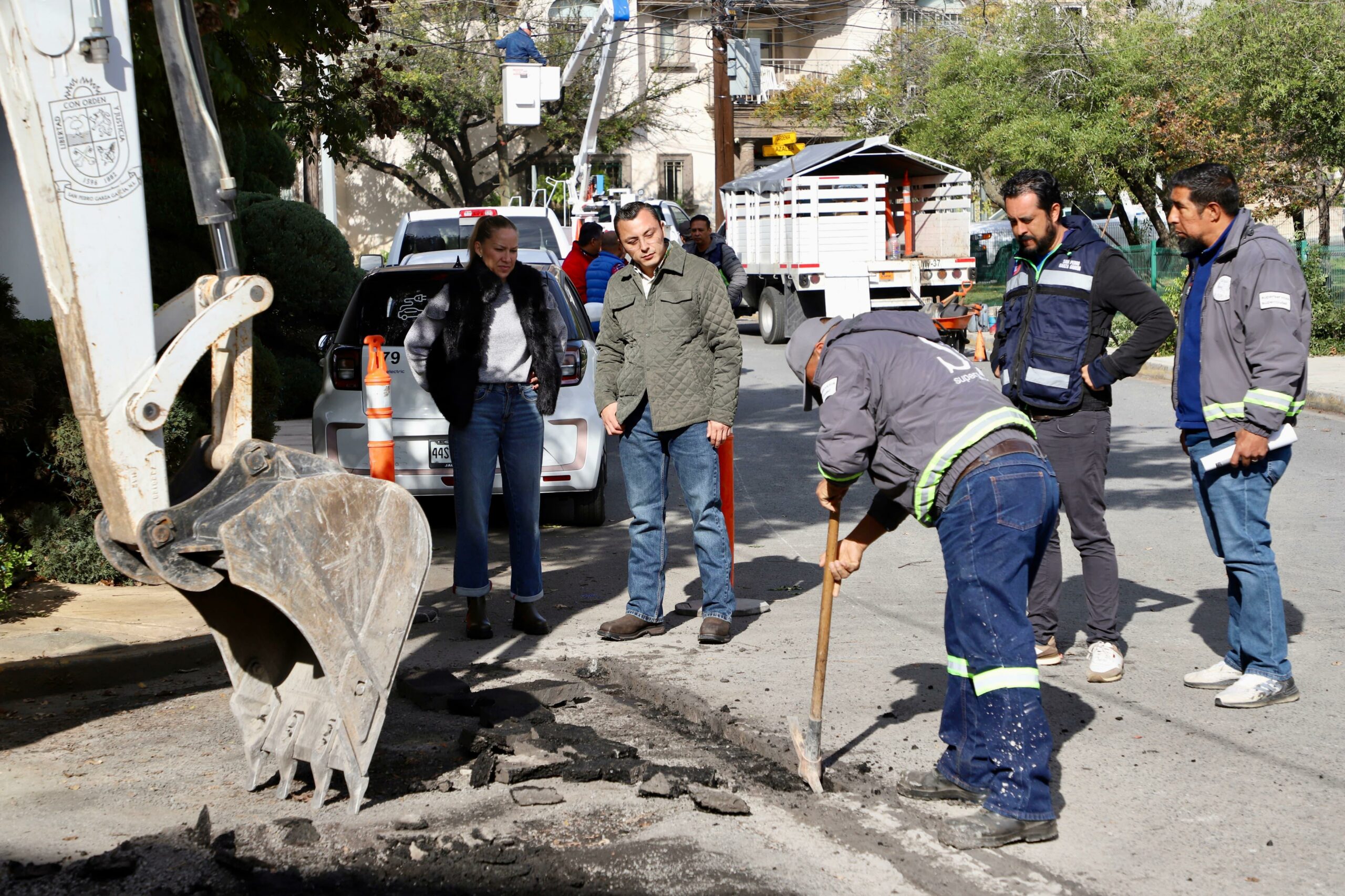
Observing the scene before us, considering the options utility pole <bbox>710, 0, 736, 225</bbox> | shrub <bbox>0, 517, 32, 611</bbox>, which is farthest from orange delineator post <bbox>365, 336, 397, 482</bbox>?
utility pole <bbox>710, 0, 736, 225</bbox>

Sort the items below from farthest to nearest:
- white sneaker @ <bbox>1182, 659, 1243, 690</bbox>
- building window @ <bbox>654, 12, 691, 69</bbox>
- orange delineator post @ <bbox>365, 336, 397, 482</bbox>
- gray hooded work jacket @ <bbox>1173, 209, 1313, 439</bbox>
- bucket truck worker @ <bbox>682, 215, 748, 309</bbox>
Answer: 1. building window @ <bbox>654, 12, 691, 69</bbox>
2. bucket truck worker @ <bbox>682, 215, 748, 309</bbox>
3. orange delineator post @ <bbox>365, 336, 397, 482</bbox>
4. white sneaker @ <bbox>1182, 659, 1243, 690</bbox>
5. gray hooded work jacket @ <bbox>1173, 209, 1313, 439</bbox>

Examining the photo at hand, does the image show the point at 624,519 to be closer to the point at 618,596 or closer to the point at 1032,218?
the point at 618,596

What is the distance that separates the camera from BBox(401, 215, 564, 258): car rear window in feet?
43.3

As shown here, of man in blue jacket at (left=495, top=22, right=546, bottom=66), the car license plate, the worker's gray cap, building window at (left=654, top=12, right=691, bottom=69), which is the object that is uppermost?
building window at (left=654, top=12, right=691, bottom=69)

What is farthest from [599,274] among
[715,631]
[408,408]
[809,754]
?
[809,754]

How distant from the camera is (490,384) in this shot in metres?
6.31

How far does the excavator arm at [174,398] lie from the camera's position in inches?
142

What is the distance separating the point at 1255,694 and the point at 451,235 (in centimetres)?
986

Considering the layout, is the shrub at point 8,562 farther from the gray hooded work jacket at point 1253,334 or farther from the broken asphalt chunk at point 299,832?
the gray hooded work jacket at point 1253,334

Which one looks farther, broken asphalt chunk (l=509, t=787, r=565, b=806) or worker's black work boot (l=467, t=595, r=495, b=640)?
worker's black work boot (l=467, t=595, r=495, b=640)

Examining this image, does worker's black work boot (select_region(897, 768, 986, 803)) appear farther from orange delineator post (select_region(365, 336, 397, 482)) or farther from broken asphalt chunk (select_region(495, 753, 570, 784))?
orange delineator post (select_region(365, 336, 397, 482))

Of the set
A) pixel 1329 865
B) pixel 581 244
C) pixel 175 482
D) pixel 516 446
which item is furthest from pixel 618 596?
pixel 581 244

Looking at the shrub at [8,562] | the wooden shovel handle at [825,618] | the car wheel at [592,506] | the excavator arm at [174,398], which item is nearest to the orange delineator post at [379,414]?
the shrub at [8,562]

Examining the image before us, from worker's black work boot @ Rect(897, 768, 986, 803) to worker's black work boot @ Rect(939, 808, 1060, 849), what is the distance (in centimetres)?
25
